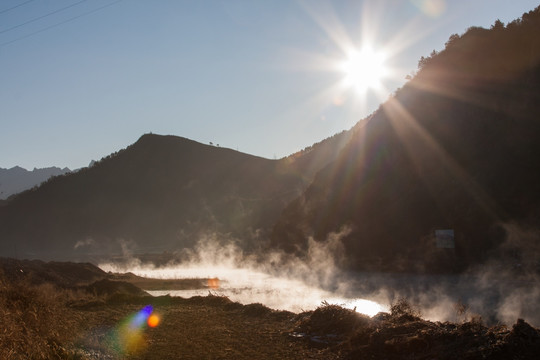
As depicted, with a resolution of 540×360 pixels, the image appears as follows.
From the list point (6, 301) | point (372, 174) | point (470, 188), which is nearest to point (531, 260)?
point (470, 188)

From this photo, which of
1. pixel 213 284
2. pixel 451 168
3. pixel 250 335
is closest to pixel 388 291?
pixel 213 284

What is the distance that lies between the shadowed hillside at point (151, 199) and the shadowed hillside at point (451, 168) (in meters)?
50.0

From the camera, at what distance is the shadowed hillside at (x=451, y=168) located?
38000 millimetres

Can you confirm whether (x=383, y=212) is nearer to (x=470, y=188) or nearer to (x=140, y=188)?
(x=470, y=188)

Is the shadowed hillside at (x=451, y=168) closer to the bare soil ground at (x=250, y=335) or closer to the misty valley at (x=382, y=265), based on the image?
the misty valley at (x=382, y=265)

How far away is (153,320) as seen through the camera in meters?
17.1

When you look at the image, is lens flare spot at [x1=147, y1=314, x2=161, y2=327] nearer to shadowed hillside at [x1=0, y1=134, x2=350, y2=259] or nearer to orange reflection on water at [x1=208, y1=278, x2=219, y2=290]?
orange reflection on water at [x1=208, y1=278, x2=219, y2=290]

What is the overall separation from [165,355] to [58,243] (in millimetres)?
117950

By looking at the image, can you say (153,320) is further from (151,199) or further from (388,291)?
(151,199)

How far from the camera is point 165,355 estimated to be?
1150 centimetres

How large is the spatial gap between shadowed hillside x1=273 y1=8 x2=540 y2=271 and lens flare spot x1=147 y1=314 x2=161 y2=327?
24565 millimetres

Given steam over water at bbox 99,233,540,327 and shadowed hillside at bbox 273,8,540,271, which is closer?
steam over water at bbox 99,233,540,327

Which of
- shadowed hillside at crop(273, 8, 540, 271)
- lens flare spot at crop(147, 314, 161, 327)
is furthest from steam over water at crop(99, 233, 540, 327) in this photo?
lens flare spot at crop(147, 314, 161, 327)

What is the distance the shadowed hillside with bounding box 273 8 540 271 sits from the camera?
38.0 m
